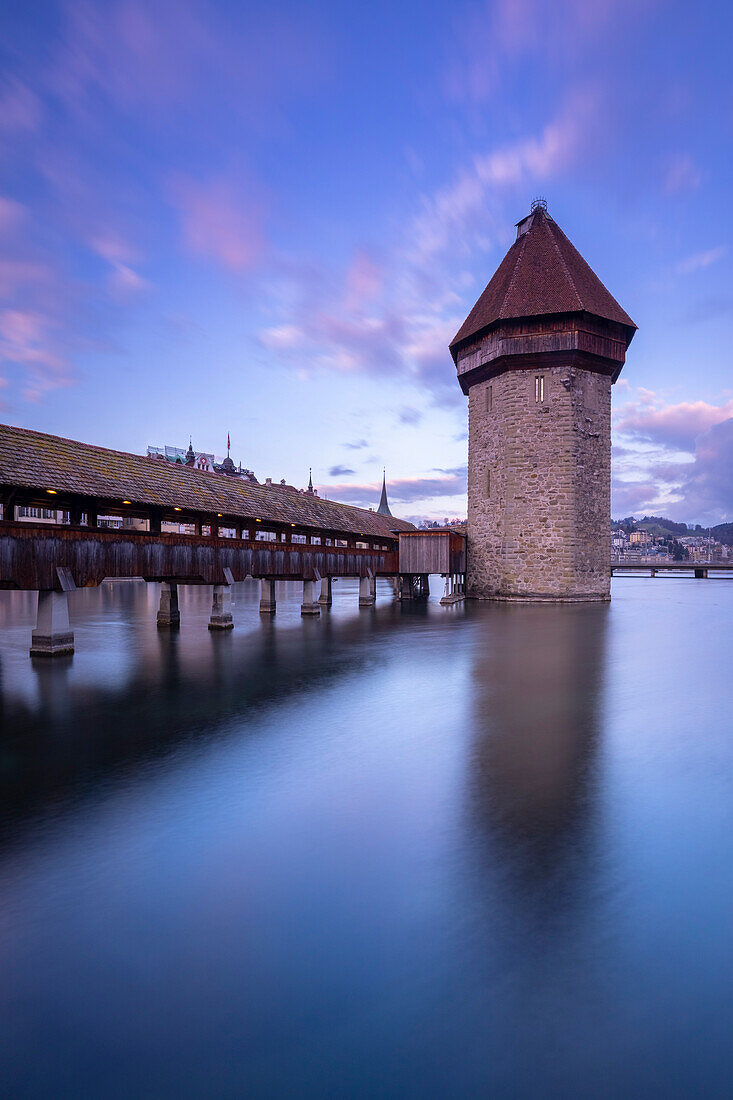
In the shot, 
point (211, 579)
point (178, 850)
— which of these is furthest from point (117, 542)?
point (178, 850)

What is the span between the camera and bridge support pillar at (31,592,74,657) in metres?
12.9

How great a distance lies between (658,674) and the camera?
1075 cm

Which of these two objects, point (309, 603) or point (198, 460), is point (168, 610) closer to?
point (309, 603)

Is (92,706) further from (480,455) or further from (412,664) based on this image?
(480,455)

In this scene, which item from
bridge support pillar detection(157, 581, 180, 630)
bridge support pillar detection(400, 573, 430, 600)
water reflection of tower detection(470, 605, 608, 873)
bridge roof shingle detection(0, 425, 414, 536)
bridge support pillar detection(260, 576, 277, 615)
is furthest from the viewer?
bridge support pillar detection(400, 573, 430, 600)

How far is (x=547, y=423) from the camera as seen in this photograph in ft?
87.4

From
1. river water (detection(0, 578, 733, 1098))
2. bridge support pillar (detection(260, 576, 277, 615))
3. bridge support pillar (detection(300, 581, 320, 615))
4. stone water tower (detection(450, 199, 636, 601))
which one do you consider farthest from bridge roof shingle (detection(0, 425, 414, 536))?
stone water tower (detection(450, 199, 636, 601))

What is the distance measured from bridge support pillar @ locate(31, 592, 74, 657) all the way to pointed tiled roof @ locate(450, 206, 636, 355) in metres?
22.8

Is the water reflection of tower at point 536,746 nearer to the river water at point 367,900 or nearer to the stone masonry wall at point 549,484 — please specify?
the river water at point 367,900

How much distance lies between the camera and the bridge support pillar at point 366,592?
2700 centimetres

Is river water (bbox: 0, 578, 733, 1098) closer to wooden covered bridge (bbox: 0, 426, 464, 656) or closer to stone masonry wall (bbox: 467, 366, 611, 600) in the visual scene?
wooden covered bridge (bbox: 0, 426, 464, 656)

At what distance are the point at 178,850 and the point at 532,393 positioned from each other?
26562mm

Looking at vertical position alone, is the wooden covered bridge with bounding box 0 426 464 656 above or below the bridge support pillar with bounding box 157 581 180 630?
above

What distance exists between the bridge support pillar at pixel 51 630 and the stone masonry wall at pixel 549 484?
20586 millimetres
